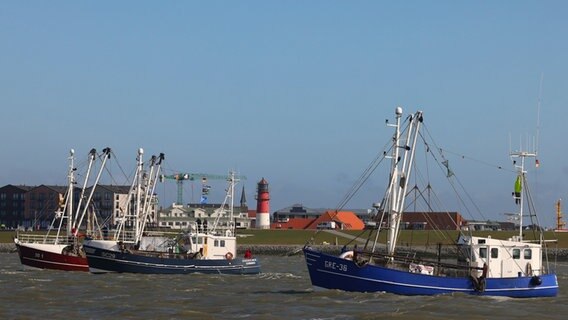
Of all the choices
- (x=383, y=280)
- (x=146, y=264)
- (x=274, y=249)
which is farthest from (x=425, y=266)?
(x=274, y=249)

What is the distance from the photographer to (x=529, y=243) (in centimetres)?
5766

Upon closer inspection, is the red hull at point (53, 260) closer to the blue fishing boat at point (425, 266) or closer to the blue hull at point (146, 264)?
the blue hull at point (146, 264)

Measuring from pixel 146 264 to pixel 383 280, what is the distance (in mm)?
26858

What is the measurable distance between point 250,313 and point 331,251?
284ft

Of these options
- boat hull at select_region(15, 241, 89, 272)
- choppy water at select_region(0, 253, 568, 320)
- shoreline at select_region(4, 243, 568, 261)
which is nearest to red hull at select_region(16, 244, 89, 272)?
boat hull at select_region(15, 241, 89, 272)

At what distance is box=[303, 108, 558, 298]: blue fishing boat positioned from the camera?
52.6 metres

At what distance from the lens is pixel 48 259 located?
81.1m

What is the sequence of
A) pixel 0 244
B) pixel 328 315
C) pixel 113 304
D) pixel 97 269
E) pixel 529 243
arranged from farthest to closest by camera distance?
1. pixel 0 244
2. pixel 97 269
3. pixel 529 243
4. pixel 113 304
5. pixel 328 315

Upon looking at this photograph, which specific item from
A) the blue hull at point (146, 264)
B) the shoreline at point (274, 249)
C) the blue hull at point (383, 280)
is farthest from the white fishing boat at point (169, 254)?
the shoreline at point (274, 249)

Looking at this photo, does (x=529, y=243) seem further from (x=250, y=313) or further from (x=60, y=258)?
(x=60, y=258)

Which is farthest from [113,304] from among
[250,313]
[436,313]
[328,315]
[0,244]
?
[0,244]

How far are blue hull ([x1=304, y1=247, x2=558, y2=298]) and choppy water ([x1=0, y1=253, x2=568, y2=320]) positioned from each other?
0.56 metres

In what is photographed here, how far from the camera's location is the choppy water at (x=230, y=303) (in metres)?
46.1

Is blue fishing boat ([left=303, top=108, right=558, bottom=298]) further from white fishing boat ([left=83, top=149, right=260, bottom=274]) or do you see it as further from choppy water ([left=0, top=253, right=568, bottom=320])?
white fishing boat ([left=83, top=149, right=260, bottom=274])
